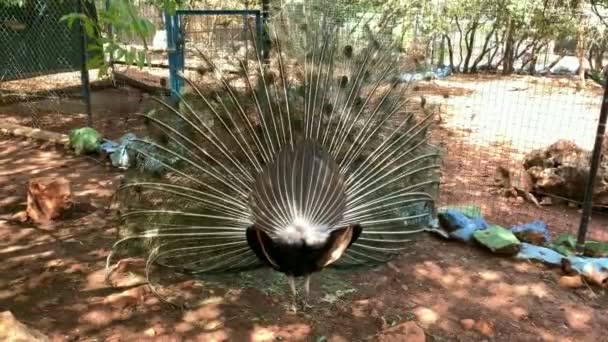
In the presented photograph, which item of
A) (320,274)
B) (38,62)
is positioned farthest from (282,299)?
(38,62)

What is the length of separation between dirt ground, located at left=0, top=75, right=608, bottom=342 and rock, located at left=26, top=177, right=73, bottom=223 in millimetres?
134

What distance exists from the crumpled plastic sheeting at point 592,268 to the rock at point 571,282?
0.23 feet

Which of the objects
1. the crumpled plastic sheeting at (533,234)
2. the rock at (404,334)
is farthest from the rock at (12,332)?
the crumpled plastic sheeting at (533,234)

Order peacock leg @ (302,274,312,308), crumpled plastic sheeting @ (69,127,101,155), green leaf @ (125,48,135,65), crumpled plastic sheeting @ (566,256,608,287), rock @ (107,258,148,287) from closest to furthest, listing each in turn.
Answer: green leaf @ (125,48,135,65), peacock leg @ (302,274,312,308), rock @ (107,258,148,287), crumpled plastic sheeting @ (566,256,608,287), crumpled plastic sheeting @ (69,127,101,155)

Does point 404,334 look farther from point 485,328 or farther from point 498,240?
point 498,240

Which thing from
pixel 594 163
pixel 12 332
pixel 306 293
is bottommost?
pixel 306 293

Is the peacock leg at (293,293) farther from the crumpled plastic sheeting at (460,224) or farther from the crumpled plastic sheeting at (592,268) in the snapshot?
the crumpled plastic sheeting at (592,268)

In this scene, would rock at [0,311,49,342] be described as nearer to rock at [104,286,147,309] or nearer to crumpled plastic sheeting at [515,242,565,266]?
rock at [104,286,147,309]

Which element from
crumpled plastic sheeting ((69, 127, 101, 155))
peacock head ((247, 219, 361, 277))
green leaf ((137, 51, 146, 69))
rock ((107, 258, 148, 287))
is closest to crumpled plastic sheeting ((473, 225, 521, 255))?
peacock head ((247, 219, 361, 277))

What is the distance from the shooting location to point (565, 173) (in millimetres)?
6035

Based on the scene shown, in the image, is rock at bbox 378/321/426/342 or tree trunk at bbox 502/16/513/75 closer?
rock at bbox 378/321/426/342

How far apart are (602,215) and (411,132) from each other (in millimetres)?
3178

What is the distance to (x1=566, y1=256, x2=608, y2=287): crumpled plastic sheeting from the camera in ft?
13.7

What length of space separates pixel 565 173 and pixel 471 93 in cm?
454
